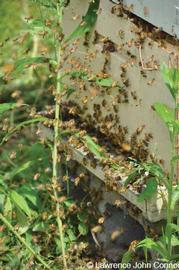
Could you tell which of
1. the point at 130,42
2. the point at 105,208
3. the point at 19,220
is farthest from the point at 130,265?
the point at 130,42

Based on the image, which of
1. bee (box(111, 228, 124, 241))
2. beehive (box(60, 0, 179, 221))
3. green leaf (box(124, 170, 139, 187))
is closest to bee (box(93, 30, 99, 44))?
beehive (box(60, 0, 179, 221))

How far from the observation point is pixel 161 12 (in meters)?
3.31

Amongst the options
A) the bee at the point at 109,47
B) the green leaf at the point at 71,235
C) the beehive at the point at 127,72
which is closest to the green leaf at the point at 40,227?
the green leaf at the point at 71,235

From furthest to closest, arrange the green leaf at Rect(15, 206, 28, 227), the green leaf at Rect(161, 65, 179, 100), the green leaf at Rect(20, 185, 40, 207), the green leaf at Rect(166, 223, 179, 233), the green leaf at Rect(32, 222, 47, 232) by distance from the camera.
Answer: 1. the green leaf at Rect(20, 185, 40, 207)
2. the green leaf at Rect(32, 222, 47, 232)
3. the green leaf at Rect(15, 206, 28, 227)
4. the green leaf at Rect(166, 223, 179, 233)
5. the green leaf at Rect(161, 65, 179, 100)

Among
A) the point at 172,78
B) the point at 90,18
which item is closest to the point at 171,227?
the point at 172,78

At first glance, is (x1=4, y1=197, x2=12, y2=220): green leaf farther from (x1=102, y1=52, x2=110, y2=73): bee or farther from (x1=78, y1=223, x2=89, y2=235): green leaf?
(x1=102, y1=52, x2=110, y2=73): bee

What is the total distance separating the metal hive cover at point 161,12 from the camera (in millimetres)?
3197

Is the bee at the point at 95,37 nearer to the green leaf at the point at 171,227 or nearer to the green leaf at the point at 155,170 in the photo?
the green leaf at the point at 155,170

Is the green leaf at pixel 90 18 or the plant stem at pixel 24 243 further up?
the green leaf at pixel 90 18

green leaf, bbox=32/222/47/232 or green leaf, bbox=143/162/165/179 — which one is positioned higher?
green leaf, bbox=143/162/165/179

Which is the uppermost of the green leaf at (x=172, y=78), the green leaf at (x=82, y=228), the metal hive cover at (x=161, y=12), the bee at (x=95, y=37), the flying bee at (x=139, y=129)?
the metal hive cover at (x=161, y=12)

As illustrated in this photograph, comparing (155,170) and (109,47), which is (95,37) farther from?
(155,170)

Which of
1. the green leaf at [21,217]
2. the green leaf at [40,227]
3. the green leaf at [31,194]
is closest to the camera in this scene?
the green leaf at [21,217]

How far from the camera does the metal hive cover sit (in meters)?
3.20
